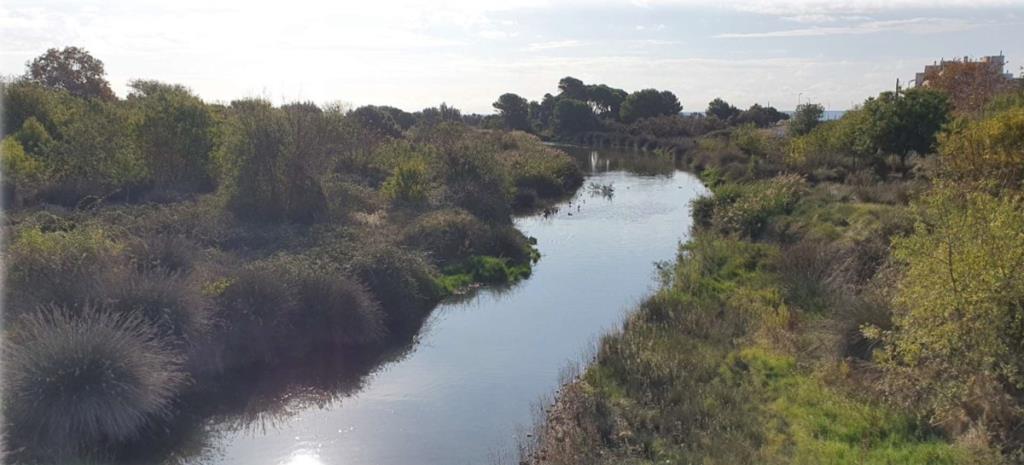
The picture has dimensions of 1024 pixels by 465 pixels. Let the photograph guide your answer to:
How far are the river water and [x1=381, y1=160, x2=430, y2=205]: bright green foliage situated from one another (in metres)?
6.31

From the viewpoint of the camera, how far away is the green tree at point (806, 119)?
54125 millimetres

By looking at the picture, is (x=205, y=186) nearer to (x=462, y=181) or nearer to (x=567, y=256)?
(x=462, y=181)

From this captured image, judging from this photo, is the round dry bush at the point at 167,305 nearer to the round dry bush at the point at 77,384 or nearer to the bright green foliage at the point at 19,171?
the round dry bush at the point at 77,384

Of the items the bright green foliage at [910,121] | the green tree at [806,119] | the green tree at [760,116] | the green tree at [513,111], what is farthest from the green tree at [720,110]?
the bright green foliage at [910,121]

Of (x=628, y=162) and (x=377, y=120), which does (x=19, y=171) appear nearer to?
(x=377, y=120)

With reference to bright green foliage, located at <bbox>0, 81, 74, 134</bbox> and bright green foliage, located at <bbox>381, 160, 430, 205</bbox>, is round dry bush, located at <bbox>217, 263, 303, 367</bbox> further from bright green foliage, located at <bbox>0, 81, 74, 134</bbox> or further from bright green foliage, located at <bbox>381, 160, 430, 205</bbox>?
bright green foliage, located at <bbox>0, 81, 74, 134</bbox>

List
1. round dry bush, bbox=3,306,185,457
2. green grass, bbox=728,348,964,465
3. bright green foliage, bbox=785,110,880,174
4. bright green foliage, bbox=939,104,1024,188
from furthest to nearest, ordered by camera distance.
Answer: bright green foliage, bbox=785,110,880,174 < bright green foliage, bbox=939,104,1024,188 < round dry bush, bbox=3,306,185,457 < green grass, bbox=728,348,964,465

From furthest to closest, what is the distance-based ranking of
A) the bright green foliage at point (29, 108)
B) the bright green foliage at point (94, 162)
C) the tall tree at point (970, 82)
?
the tall tree at point (970, 82)
the bright green foliage at point (29, 108)
the bright green foliage at point (94, 162)

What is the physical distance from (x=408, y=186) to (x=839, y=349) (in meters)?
22.9

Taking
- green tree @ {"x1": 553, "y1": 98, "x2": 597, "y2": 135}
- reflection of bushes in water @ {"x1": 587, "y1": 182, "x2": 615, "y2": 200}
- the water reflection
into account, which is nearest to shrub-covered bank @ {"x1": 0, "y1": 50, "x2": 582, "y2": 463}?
reflection of bushes in water @ {"x1": 587, "y1": 182, "x2": 615, "y2": 200}

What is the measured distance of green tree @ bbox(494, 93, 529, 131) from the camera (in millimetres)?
120750

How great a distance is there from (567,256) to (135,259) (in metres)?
16.8

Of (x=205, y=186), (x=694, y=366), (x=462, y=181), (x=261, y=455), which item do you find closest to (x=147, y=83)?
(x=205, y=186)

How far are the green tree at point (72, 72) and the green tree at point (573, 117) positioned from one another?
207 feet
